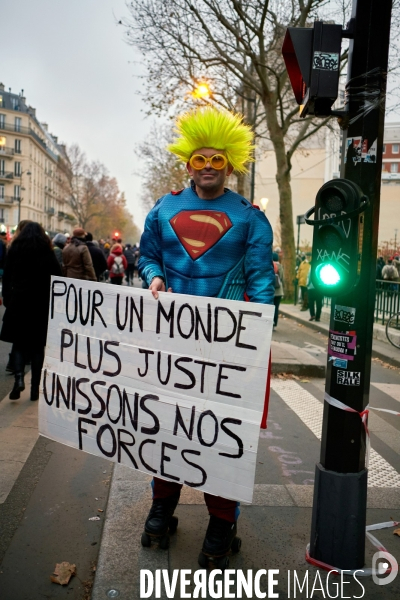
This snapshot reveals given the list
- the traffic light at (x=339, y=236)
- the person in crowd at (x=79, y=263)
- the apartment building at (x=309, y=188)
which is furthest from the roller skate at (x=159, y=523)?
the apartment building at (x=309, y=188)

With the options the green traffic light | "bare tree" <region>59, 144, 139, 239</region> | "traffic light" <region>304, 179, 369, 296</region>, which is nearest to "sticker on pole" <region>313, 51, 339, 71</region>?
"traffic light" <region>304, 179, 369, 296</region>

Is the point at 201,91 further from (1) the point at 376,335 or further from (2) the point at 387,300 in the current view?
(1) the point at 376,335

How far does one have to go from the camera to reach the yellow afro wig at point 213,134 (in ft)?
9.83

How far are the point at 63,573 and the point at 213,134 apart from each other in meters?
2.38

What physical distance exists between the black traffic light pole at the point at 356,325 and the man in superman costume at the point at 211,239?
1.46 feet

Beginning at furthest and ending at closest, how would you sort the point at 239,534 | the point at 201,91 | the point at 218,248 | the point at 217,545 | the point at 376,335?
the point at 201,91 → the point at 376,335 → the point at 239,534 → the point at 218,248 → the point at 217,545

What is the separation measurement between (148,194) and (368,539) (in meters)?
65.5

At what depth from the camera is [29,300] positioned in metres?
5.89

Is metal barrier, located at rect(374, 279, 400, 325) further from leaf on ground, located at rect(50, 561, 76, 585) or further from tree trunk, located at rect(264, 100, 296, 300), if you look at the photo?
leaf on ground, located at rect(50, 561, 76, 585)

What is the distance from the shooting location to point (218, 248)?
293cm

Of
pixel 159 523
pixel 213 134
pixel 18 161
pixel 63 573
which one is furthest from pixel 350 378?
pixel 18 161

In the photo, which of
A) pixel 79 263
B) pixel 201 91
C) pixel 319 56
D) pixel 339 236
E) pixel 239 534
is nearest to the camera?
pixel 339 236

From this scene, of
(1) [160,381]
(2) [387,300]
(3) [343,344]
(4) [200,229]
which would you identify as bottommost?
(2) [387,300]

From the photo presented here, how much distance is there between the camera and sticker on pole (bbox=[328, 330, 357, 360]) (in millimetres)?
2672
